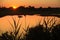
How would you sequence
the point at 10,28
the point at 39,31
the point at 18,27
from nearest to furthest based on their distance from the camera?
the point at 18,27 → the point at 10,28 → the point at 39,31

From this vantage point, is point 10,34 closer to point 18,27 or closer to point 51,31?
point 18,27

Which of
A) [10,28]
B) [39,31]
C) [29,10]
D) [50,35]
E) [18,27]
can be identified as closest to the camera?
[29,10]

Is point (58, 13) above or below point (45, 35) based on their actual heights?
above

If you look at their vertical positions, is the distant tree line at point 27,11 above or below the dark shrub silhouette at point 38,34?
above

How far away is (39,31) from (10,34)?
0.92m

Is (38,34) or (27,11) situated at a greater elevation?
(27,11)

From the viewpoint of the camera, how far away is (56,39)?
13.4ft

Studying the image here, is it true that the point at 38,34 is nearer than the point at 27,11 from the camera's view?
No

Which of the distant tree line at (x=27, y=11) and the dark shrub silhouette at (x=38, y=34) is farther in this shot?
the dark shrub silhouette at (x=38, y=34)

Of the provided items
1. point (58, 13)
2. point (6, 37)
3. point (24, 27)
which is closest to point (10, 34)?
point (6, 37)

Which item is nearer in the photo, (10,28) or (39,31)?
(10,28)

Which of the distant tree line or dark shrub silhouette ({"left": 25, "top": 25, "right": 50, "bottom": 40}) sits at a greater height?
the distant tree line

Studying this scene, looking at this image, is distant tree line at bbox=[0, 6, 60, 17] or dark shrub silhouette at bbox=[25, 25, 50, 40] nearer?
distant tree line at bbox=[0, 6, 60, 17]

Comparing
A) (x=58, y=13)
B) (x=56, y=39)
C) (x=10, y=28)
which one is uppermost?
(x=58, y=13)
